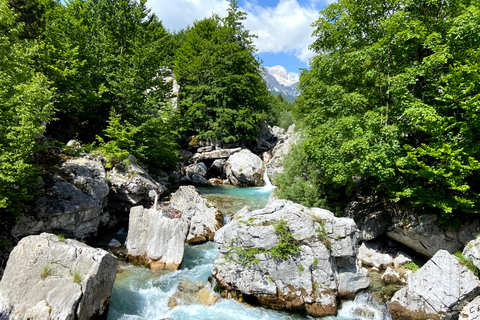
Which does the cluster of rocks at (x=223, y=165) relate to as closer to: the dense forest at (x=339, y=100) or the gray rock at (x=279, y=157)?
the gray rock at (x=279, y=157)

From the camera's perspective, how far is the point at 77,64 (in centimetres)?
1716

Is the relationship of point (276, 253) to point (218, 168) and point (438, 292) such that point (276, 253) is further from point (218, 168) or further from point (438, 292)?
point (218, 168)

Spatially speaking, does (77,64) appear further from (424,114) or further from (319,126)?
(424,114)

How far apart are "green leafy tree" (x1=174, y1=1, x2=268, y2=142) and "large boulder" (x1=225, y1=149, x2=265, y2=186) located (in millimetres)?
4692

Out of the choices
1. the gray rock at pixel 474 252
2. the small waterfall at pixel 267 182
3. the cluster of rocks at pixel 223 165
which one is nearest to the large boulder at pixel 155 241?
the gray rock at pixel 474 252

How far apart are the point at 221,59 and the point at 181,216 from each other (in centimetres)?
2762

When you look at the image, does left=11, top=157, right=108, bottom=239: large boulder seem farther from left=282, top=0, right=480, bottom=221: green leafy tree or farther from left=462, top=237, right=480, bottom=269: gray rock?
left=462, top=237, right=480, bottom=269: gray rock

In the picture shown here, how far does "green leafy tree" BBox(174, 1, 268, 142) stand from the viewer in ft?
117

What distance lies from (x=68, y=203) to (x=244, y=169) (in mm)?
20636

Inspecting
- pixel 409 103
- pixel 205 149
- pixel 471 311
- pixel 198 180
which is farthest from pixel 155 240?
pixel 205 149

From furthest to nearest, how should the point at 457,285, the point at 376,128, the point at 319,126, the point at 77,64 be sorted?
the point at 77,64 < the point at 319,126 < the point at 376,128 < the point at 457,285

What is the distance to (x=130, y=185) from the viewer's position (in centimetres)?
1587

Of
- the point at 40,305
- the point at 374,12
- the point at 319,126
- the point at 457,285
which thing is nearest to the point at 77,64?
the point at 40,305

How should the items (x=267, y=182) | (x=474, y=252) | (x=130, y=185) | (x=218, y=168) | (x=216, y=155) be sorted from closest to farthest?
(x=474, y=252) → (x=130, y=185) → (x=267, y=182) → (x=218, y=168) → (x=216, y=155)
